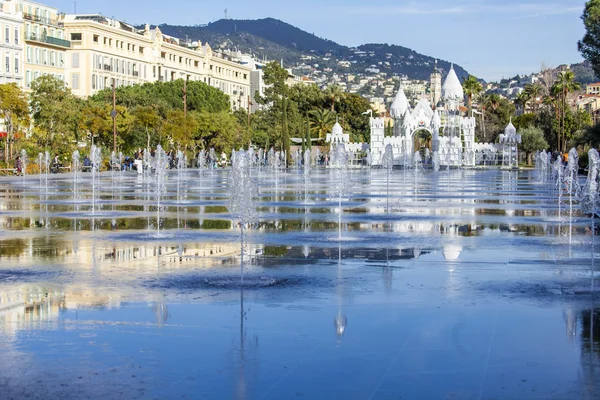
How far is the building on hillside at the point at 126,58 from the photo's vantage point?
97000mm

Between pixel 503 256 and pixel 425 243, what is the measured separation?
6.79 feet

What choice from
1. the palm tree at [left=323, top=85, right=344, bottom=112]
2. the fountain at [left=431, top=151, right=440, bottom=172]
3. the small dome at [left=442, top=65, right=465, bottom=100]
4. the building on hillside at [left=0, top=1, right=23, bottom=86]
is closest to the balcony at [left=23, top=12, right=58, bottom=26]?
the building on hillside at [left=0, top=1, right=23, bottom=86]

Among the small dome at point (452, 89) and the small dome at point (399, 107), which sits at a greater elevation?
the small dome at point (452, 89)

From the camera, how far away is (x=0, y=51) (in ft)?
268

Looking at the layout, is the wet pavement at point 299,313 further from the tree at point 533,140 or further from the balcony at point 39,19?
the tree at point 533,140

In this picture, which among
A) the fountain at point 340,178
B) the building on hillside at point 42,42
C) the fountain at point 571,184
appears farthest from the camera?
the building on hillside at point 42,42

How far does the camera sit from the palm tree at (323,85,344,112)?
126 meters

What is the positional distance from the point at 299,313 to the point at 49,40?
8699 centimetres

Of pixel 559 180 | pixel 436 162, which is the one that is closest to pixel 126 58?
pixel 436 162

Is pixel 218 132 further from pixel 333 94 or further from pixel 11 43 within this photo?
pixel 333 94

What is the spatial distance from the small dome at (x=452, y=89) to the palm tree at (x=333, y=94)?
27841 mm

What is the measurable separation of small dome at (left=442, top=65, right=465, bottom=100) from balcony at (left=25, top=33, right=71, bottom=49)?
3788cm

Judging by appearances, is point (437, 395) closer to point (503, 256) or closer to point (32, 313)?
point (32, 313)

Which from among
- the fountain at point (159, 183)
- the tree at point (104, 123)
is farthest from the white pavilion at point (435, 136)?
the fountain at point (159, 183)
